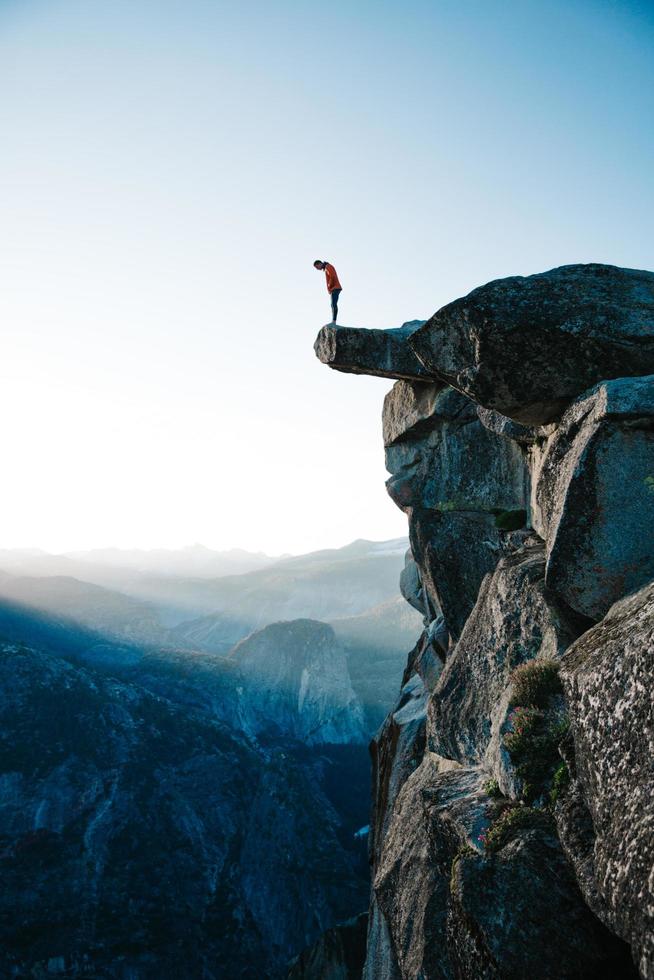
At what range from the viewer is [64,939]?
5941cm

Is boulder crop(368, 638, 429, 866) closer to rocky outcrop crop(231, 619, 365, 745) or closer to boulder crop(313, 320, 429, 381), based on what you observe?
boulder crop(313, 320, 429, 381)

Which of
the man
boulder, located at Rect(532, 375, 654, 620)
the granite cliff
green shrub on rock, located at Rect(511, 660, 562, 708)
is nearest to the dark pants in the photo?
the man

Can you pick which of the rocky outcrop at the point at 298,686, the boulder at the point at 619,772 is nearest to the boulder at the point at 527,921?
the boulder at the point at 619,772

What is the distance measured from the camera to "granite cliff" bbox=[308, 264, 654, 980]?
27.5ft

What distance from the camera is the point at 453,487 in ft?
81.9

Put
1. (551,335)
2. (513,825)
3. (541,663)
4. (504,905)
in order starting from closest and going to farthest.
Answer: (504,905), (513,825), (541,663), (551,335)

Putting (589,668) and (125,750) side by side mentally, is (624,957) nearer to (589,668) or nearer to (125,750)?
(589,668)

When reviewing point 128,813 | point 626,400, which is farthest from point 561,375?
point 128,813

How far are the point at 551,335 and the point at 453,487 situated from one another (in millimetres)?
11698

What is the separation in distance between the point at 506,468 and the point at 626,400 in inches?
382

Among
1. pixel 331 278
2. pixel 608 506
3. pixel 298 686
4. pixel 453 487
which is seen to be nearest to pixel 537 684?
pixel 608 506

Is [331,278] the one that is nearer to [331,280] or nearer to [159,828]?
[331,280]

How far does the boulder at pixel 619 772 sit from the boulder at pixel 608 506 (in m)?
1.72

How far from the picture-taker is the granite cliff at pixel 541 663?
27.5ft
